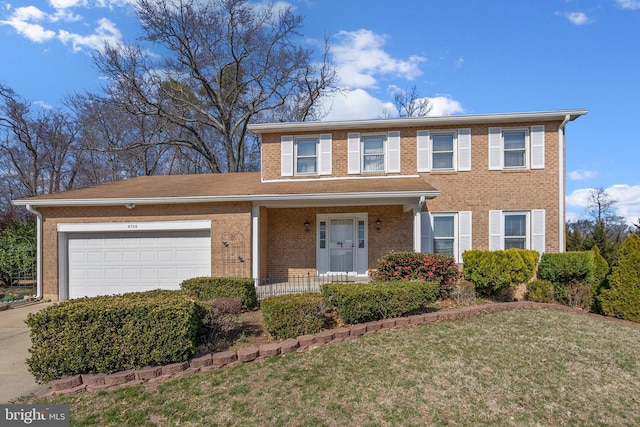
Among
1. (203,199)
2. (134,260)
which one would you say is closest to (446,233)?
(203,199)

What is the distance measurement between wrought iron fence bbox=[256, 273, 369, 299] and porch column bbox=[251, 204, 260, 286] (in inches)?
18.7

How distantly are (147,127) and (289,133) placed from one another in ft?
55.3

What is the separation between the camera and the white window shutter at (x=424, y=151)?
12211mm

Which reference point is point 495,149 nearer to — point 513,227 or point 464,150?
point 464,150

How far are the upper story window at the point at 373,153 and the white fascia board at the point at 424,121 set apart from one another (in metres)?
0.36

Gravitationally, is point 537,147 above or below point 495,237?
above

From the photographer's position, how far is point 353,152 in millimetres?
12586

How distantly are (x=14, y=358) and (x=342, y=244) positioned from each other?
8.77m

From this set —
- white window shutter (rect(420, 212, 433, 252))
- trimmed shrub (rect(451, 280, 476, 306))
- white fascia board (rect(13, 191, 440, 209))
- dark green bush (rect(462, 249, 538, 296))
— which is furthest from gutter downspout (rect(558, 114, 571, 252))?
trimmed shrub (rect(451, 280, 476, 306))

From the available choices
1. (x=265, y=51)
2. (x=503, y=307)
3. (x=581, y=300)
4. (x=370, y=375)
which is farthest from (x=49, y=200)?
(x=265, y=51)

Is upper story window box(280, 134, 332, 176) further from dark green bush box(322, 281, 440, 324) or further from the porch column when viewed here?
dark green bush box(322, 281, 440, 324)

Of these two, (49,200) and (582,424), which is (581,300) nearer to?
(582,424)

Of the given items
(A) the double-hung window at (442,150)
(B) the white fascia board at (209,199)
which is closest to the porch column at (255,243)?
(B) the white fascia board at (209,199)

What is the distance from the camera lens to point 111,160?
1008 inches
